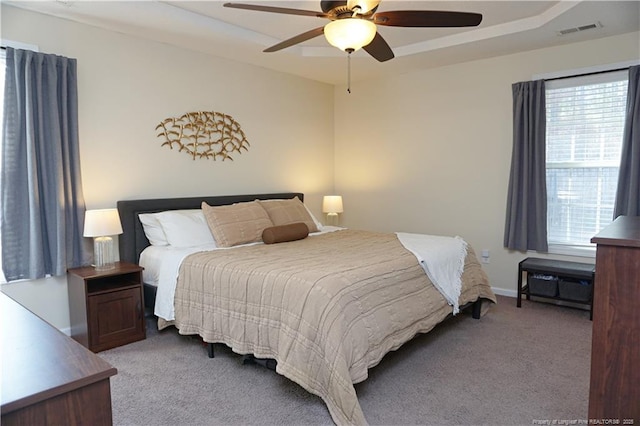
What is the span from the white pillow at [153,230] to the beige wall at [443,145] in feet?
9.55

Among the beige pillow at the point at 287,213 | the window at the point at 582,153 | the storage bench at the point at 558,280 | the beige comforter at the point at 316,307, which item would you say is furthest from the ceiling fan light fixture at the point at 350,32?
the storage bench at the point at 558,280

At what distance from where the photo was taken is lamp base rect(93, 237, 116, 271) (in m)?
3.37

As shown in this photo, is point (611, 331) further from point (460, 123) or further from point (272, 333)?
point (460, 123)

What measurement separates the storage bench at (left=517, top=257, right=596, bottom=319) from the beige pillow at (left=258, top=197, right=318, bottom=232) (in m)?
2.20

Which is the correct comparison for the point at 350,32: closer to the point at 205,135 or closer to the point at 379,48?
the point at 379,48

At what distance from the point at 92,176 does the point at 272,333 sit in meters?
2.24

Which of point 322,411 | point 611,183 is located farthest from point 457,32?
point 322,411

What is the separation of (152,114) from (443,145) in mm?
3241

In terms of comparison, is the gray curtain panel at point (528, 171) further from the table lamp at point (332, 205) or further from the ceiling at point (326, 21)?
the table lamp at point (332, 205)

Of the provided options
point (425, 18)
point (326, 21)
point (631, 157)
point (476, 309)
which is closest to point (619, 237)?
point (425, 18)

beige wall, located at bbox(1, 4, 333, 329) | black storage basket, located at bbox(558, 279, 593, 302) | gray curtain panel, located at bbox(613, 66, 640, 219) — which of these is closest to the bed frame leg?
black storage basket, located at bbox(558, 279, 593, 302)

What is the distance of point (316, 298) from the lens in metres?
2.30

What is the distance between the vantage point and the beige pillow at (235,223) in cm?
372

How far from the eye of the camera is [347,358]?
7.14ft
